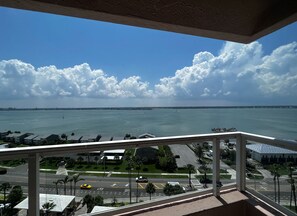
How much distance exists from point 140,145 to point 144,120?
13.3 ft

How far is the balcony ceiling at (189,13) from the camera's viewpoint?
1529 millimetres

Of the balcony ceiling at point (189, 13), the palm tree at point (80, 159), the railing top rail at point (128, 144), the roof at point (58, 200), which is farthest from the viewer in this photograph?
the palm tree at point (80, 159)

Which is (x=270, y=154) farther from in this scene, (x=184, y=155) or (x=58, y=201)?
(x=58, y=201)

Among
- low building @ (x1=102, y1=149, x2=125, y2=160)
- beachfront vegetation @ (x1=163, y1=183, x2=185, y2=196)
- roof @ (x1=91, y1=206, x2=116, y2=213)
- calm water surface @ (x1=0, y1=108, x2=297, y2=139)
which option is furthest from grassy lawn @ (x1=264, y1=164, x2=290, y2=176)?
roof @ (x1=91, y1=206, x2=116, y2=213)

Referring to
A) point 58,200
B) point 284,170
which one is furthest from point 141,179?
point 284,170

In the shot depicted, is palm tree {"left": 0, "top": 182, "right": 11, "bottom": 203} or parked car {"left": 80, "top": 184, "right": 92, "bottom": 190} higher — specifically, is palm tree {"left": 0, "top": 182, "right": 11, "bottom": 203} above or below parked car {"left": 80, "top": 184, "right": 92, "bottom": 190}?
above

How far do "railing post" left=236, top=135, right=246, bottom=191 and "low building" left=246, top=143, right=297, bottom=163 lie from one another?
0.27 ft

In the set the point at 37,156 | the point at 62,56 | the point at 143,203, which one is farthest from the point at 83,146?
the point at 62,56

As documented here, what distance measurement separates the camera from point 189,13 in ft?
5.70

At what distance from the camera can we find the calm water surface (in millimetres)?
3373

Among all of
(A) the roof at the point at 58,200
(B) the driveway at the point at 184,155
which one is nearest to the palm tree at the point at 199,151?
(B) the driveway at the point at 184,155

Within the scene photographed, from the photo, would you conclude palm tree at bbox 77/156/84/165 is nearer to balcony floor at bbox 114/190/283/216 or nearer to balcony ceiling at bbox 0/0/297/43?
balcony floor at bbox 114/190/283/216

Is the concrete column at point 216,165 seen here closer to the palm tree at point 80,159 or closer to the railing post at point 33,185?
the palm tree at point 80,159

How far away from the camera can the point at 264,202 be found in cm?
230
